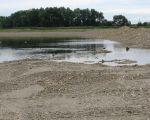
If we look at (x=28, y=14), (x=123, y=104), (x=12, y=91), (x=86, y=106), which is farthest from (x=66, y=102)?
(x=28, y=14)

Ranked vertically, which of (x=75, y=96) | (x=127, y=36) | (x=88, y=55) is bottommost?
(x=127, y=36)

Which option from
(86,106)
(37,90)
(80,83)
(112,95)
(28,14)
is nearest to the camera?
(86,106)

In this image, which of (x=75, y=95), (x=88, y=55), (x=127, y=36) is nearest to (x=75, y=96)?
(x=75, y=95)

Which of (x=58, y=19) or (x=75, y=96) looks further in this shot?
(x=58, y=19)

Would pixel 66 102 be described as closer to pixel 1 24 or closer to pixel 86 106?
pixel 86 106

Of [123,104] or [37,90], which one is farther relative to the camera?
[37,90]

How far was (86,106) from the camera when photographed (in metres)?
15.5

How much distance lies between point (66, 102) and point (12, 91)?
3592 millimetres

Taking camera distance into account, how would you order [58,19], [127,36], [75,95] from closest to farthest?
[75,95]
[127,36]
[58,19]

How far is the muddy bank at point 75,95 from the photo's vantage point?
14.4 meters

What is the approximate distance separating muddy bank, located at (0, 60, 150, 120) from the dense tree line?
14107 centimetres

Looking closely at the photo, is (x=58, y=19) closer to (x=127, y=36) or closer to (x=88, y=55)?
(x=127, y=36)

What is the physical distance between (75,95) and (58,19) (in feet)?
487

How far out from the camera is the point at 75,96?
1741 centimetres
